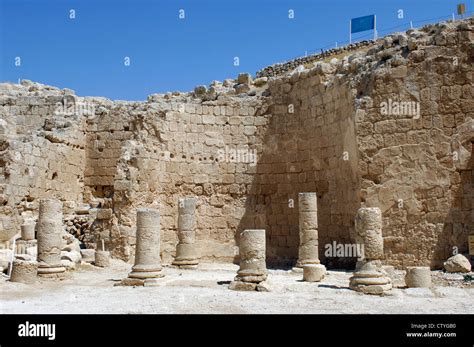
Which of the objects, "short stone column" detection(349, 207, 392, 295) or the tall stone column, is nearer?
"short stone column" detection(349, 207, 392, 295)

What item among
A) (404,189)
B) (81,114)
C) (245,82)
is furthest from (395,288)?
(81,114)

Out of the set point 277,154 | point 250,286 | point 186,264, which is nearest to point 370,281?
point 250,286

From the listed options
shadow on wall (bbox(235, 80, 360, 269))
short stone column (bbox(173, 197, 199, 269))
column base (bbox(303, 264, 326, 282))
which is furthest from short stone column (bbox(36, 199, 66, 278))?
shadow on wall (bbox(235, 80, 360, 269))

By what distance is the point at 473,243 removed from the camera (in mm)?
12672

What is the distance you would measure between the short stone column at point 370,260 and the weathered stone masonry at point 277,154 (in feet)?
10.2

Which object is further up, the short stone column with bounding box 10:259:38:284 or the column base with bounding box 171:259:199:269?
the short stone column with bounding box 10:259:38:284

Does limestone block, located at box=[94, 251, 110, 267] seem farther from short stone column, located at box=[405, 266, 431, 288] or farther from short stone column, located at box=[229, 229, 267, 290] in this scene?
short stone column, located at box=[405, 266, 431, 288]

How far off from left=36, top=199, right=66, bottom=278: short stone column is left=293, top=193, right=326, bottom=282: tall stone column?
5.75 m

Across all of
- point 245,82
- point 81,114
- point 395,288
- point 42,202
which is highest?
point 245,82

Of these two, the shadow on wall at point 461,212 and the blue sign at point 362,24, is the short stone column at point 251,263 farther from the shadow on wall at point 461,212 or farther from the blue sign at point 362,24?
the blue sign at point 362,24

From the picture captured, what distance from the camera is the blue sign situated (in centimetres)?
3161

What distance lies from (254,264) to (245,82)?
1021 centimetres

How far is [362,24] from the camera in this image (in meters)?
32.0
